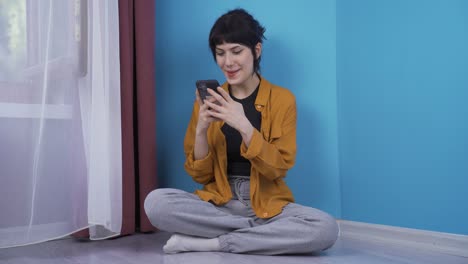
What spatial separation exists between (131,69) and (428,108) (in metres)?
1.08

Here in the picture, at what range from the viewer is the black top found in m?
1.57

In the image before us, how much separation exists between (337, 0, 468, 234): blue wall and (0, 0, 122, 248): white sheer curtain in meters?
0.87

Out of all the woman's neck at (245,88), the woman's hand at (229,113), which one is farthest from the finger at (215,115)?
the woman's neck at (245,88)

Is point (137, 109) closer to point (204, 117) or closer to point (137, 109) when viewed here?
point (137, 109)

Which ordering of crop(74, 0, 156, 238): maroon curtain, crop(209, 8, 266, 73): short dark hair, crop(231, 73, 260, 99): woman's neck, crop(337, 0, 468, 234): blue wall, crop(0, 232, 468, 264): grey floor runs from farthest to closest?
crop(74, 0, 156, 238): maroon curtain < crop(231, 73, 260, 99): woman's neck < crop(209, 8, 266, 73): short dark hair < crop(337, 0, 468, 234): blue wall < crop(0, 232, 468, 264): grey floor

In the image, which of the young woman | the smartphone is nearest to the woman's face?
the young woman

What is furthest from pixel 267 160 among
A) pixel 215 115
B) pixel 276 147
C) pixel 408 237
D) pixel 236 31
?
pixel 408 237

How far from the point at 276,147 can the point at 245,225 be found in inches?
10.7

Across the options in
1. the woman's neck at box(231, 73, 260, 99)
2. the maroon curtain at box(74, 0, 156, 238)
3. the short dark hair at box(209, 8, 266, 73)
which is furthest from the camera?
the maroon curtain at box(74, 0, 156, 238)

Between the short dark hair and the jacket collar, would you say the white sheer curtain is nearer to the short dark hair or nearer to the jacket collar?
the short dark hair

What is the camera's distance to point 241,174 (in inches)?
61.9

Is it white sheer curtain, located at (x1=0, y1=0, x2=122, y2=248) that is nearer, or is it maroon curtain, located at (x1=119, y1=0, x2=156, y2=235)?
white sheer curtain, located at (x1=0, y1=0, x2=122, y2=248)

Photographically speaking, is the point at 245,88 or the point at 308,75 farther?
the point at 308,75

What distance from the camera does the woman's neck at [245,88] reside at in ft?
5.38
